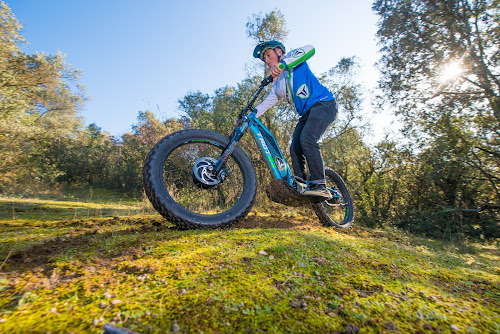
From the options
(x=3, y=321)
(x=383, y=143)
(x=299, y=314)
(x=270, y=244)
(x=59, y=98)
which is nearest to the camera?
(x=3, y=321)

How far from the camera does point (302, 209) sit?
643 centimetres

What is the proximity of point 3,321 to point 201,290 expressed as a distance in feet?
2.22

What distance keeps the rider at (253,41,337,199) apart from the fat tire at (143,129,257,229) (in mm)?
854

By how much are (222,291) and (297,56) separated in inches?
121

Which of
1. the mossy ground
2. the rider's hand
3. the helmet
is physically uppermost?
the helmet

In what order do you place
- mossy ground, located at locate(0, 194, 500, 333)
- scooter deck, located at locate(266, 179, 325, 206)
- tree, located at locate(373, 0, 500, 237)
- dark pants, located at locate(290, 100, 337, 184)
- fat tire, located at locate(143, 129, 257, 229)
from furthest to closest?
tree, located at locate(373, 0, 500, 237), dark pants, located at locate(290, 100, 337, 184), scooter deck, located at locate(266, 179, 325, 206), fat tire, located at locate(143, 129, 257, 229), mossy ground, located at locate(0, 194, 500, 333)

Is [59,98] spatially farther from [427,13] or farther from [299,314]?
[427,13]

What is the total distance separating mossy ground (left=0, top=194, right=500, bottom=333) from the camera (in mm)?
832

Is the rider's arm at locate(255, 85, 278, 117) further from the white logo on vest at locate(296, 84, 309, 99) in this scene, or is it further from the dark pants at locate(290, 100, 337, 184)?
the dark pants at locate(290, 100, 337, 184)

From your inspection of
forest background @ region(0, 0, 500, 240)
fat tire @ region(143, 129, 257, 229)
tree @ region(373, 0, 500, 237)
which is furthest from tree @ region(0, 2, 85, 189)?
tree @ region(373, 0, 500, 237)

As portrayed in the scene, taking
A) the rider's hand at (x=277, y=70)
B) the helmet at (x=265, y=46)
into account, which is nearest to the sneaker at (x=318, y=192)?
the rider's hand at (x=277, y=70)

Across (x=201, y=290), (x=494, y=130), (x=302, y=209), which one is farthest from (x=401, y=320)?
(x=494, y=130)


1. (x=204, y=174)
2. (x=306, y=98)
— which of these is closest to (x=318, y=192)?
(x=306, y=98)

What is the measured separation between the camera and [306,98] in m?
3.33
